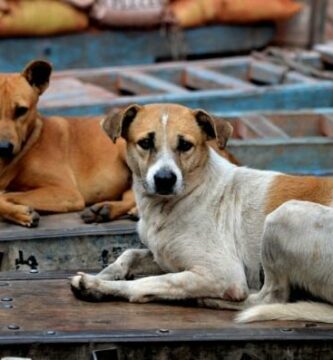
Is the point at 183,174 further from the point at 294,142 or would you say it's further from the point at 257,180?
the point at 294,142

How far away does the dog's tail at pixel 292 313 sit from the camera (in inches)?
193

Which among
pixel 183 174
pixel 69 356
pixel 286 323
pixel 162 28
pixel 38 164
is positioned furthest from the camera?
pixel 162 28

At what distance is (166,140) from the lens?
5.20m

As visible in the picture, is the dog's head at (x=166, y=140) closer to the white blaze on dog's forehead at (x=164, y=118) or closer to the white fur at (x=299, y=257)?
the white blaze on dog's forehead at (x=164, y=118)

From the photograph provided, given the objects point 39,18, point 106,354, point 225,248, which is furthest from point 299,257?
point 39,18

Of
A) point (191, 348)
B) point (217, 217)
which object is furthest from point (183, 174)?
point (191, 348)

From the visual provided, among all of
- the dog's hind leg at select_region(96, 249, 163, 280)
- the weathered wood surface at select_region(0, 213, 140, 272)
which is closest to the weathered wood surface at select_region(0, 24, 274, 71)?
the weathered wood surface at select_region(0, 213, 140, 272)

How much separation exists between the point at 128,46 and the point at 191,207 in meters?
6.48

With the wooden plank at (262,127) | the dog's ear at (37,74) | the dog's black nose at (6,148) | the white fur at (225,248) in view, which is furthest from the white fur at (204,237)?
the wooden plank at (262,127)

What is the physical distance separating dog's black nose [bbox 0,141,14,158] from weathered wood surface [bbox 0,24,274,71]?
15.0 feet

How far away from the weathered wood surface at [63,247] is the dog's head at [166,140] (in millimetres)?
952

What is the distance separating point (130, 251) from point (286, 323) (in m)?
1.03

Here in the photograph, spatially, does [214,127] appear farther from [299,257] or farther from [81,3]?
[81,3]

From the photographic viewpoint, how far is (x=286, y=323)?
488cm
